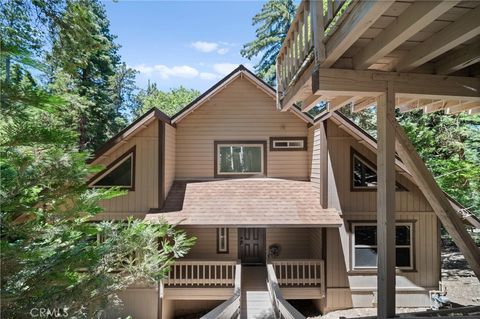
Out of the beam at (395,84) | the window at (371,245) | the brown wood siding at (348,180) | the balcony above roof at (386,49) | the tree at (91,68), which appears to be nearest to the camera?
the balcony above roof at (386,49)

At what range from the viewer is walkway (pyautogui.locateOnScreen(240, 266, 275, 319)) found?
7.16 meters

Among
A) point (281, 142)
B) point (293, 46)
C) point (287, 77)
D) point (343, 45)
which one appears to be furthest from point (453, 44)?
point (281, 142)

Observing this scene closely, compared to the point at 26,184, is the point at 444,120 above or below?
above

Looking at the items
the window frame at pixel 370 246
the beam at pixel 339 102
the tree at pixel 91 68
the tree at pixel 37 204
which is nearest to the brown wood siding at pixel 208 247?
the window frame at pixel 370 246

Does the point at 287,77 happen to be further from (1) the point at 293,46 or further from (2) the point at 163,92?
(2) the point at 163,92

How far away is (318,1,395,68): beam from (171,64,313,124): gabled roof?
25.5 ft

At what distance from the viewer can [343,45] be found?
2307 millimetres

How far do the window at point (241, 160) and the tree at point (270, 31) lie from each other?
14.7 m

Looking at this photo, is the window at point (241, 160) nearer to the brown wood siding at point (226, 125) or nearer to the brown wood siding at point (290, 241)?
the brown wood siding at point (226, 125)

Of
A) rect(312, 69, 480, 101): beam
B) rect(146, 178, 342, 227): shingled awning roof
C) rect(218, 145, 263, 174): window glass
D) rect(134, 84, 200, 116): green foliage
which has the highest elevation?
rect(134, 84, 200, 116): green foliage

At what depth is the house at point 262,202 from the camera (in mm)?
8734

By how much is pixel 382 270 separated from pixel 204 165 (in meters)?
8.38

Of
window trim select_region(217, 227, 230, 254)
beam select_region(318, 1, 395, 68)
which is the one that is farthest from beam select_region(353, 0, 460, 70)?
window trim select_region(217, 227, 230, 254)

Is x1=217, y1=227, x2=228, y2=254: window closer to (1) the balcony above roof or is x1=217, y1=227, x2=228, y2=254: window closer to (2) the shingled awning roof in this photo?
(2) the shingled awning roof
